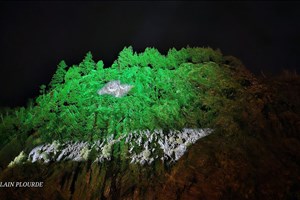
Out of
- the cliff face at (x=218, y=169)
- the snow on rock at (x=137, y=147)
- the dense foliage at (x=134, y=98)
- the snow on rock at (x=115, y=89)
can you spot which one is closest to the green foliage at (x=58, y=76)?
the dense foliage at (x=134, y=98)

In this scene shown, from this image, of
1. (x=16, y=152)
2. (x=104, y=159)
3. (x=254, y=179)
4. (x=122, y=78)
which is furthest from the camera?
(x=122, y=78)

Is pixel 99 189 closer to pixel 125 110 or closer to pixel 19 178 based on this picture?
pixel 19 178

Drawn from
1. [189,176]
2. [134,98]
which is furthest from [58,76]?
[189,176]

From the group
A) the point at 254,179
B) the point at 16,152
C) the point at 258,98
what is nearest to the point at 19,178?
the point at 16,152

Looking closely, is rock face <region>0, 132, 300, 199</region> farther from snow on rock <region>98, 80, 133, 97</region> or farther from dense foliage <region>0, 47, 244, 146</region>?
snow on rock <region>98, 80, 133, 97</region>

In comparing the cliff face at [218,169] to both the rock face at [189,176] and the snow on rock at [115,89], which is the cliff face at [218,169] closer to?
the rock face at [189,176]

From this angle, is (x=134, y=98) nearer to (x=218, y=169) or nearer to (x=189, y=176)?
(x=189, y=176)
